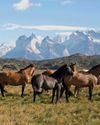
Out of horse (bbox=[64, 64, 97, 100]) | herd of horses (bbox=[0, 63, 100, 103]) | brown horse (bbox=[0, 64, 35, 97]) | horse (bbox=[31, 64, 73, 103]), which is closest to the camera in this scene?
horse (bbox=[31, 64, 73, 103])

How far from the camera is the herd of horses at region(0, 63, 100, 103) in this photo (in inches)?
859

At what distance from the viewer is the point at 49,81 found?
22.2 metres

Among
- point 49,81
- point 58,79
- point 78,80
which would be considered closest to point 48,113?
point 49,81

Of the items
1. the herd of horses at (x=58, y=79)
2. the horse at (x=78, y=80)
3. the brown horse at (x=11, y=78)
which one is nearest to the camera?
the herd of horses at (x=58, y=79)

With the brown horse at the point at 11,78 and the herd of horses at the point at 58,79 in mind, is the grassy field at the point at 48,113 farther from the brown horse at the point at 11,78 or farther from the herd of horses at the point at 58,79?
the brown horse at the point at 11,78

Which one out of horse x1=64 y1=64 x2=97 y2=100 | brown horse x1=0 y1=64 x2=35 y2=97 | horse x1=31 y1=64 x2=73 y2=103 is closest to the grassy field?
horse x1=31 y1=64 x2=73 y2=103

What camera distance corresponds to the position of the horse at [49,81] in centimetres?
2158

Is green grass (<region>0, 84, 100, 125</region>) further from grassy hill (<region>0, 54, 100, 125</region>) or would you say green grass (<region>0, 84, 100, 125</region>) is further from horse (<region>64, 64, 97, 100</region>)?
horse (<region>64, 64, 97, 100</region>)

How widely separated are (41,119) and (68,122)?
4.49 feet

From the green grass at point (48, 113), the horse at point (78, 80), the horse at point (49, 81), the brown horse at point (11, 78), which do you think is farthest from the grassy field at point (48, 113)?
the brown horse at point (11, 78)

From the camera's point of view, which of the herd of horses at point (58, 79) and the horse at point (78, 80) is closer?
the herd of horses at point (58, 79)

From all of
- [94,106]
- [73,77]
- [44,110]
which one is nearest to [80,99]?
[73,77]

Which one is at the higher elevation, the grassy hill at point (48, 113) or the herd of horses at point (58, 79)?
the herd of horses at point (58, 79)

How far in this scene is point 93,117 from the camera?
57.3 ft
